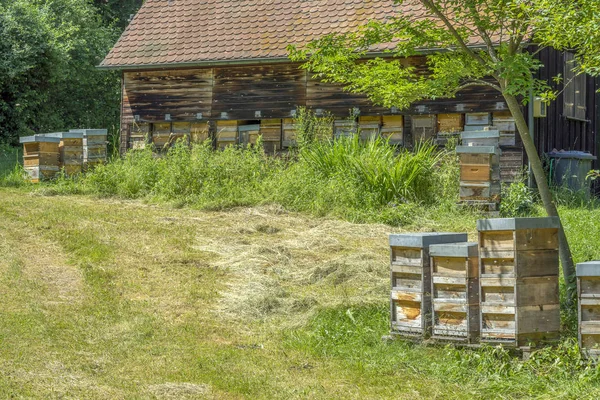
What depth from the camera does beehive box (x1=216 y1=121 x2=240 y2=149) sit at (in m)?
18.8

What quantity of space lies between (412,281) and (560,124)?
465 inches

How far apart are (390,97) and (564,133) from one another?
11129 millimetres

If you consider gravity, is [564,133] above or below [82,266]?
above

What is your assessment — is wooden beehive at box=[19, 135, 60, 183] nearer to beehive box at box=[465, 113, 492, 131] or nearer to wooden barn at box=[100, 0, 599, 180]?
wooden barn at box=[100, 0, 599, 180]

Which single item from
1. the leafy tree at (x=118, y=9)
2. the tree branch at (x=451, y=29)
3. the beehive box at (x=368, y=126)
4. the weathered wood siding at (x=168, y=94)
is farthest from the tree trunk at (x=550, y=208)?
the leafy tree at (x=118, y=9)

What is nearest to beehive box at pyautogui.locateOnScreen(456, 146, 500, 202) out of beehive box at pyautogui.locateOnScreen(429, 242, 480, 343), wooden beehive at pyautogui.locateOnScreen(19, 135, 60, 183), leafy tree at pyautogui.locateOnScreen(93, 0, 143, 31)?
beehive box at pyautogui.locateOnScreen(429, 242, 480, 343)

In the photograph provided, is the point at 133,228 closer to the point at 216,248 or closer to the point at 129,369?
the point at 216,248

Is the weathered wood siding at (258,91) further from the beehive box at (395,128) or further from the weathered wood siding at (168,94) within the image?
the beehive box at (395,128)

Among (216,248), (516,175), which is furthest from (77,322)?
(516,175)

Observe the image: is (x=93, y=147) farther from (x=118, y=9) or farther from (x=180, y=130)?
(x=118, y=9)

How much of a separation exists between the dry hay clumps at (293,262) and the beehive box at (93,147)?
4.85 meters

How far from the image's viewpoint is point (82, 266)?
10000mm

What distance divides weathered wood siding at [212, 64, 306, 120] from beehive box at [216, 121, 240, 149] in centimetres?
18

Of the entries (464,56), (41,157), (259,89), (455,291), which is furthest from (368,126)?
(455,291)
